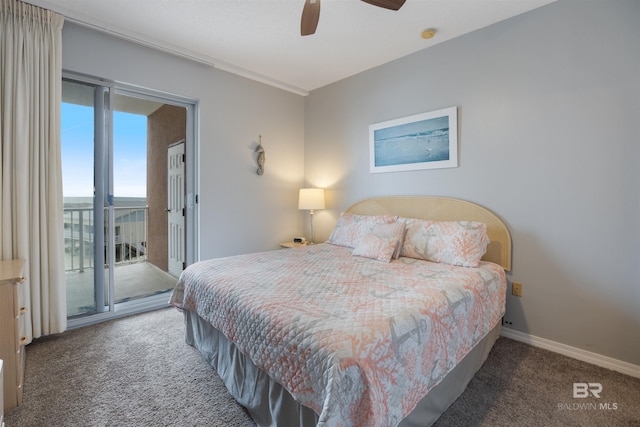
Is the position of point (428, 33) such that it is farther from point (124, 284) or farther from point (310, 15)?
point (124, 284)

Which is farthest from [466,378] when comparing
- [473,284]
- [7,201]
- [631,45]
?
[7,201]

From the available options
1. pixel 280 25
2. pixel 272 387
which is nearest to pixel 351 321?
pixel 272 387

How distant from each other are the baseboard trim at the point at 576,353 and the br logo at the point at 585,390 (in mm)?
310

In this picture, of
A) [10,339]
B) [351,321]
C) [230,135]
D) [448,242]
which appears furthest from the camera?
[230,135]

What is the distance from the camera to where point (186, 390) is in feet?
5.81

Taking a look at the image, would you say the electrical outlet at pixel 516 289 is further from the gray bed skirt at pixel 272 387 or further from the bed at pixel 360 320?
the gray bed skirt at pixel 272 387

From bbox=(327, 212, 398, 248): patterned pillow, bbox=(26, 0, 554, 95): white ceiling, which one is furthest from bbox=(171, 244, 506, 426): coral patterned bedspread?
bbox=(26, 0, 554, 95): white ceiling

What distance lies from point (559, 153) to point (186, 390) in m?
3.05

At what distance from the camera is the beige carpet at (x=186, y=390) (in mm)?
1542

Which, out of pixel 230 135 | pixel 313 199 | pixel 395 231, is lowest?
pixel 395 231

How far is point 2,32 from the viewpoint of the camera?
2131mm

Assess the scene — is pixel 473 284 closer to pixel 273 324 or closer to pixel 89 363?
pixel 273 324

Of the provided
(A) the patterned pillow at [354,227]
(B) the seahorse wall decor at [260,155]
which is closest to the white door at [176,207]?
(B) the seahorse wall decor at [260,155]

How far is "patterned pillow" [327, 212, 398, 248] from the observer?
9.61ft
